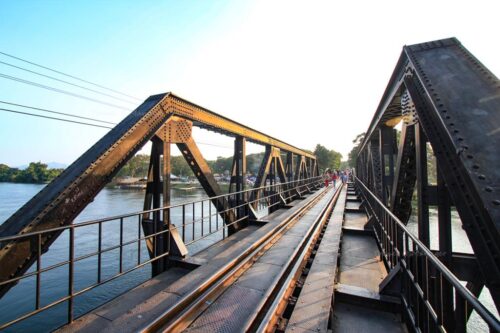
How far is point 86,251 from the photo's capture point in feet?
35.5

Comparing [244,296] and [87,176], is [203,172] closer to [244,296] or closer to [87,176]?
[87,176]

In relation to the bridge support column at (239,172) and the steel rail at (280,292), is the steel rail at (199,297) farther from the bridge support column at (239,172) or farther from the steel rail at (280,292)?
the bridge support column at (239,172)

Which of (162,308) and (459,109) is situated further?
(162,308)

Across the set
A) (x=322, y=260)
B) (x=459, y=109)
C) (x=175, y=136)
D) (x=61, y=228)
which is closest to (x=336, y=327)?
(x=322, y=260)

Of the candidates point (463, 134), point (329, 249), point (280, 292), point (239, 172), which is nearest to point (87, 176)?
point (280, 292)

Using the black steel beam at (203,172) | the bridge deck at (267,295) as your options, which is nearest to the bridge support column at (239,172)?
the black steel beam at (203,172)

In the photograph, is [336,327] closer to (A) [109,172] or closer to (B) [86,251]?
(A) [109,172]

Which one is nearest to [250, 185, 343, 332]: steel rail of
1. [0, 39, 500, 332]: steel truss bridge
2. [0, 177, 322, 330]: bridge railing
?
[0, 39, 500, 332]: steel truss bridge

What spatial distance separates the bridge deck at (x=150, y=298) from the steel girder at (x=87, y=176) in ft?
3.54

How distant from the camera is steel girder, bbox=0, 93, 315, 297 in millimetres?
2906

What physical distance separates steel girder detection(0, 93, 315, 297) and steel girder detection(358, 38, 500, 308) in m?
4.45

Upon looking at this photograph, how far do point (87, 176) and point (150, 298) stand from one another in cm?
208

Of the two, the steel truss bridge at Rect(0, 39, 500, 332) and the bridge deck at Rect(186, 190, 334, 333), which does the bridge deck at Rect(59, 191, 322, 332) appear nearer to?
the steel truss bridge at Rect(0, 39, 500, 332)

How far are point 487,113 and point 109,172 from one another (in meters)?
4.97
